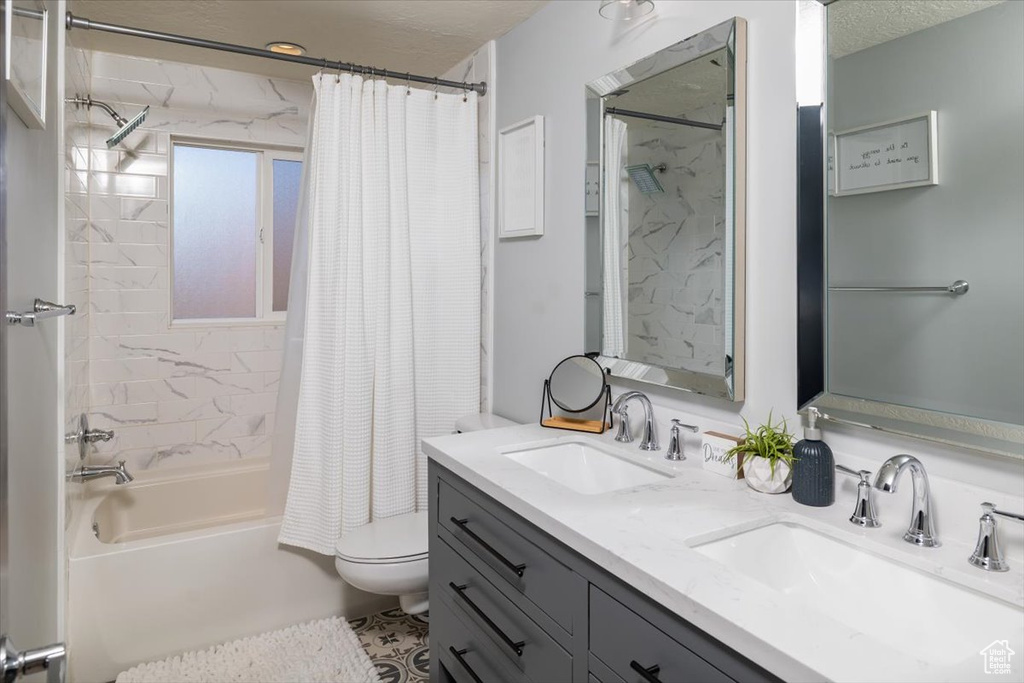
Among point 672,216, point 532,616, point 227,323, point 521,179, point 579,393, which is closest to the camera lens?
point 532,616

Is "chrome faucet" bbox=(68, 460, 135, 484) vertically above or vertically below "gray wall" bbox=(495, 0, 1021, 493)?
below

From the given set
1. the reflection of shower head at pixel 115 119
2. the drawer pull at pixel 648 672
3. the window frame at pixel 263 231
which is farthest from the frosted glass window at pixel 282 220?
the drawer pull at pixel 648 672

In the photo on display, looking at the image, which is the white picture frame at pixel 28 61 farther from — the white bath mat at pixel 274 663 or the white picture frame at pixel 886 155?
the white bath mat at pixel 274 663

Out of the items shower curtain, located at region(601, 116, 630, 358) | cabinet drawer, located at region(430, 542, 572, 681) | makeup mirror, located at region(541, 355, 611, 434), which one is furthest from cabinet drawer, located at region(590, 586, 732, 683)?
shower curtain, located at region(601, 116, 630, 358)

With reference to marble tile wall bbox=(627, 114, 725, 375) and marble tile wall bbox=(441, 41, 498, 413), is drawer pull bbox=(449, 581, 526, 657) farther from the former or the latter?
marble tile wall bbox=(441, 41, 498, 413)

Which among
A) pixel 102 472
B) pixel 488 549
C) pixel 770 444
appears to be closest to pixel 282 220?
pixel 102 472

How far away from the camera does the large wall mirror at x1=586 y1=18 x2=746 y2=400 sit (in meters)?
1.51

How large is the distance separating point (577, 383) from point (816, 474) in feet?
2.92

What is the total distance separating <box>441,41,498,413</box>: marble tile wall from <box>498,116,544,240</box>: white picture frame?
0.09 m

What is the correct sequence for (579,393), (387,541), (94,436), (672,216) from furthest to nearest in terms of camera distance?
(94,436) → (387,541) → (579,393) → (672,216)

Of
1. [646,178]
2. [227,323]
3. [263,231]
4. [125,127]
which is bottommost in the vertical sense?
[227,323]

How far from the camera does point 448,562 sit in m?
1.68

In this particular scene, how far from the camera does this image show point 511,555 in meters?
1.37

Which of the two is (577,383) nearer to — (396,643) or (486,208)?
(486,208)
